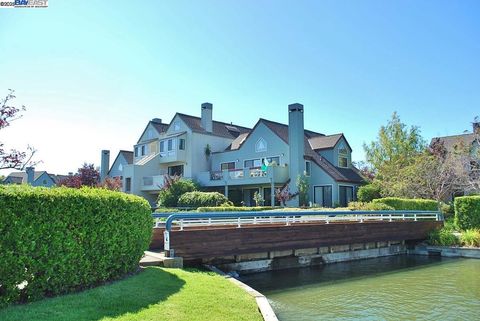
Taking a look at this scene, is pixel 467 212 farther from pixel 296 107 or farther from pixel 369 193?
pixel 296 107

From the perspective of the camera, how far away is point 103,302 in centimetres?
726

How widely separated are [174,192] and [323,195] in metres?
13.5

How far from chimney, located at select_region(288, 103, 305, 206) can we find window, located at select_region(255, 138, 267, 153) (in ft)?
11.4

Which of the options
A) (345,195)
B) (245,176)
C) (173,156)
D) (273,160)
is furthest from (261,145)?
(173,156)

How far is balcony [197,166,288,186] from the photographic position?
33281 mm

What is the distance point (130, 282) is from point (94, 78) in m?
10.00

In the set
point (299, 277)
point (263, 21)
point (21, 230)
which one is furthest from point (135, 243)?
point (263, 21)

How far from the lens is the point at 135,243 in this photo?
9742 mm

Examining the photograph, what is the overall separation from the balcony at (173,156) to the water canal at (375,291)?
24.8 meters

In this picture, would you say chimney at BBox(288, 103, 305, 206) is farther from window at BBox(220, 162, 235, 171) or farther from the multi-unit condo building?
window at BBox(220, 162, 235, 171)

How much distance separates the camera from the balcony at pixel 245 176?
1310 inches

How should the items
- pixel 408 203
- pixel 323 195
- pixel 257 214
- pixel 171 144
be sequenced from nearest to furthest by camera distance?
pixel 257 214 → pixel 408 203 → pixel 323 195 → pixel 171 144

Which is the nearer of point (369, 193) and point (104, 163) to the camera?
point (369, 193)

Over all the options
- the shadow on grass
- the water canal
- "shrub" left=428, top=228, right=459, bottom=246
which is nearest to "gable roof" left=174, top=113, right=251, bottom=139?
"shrub" left=428, top=228, right=459, bottom=246
